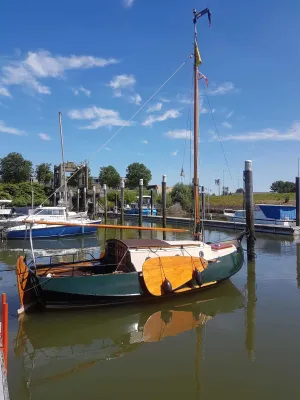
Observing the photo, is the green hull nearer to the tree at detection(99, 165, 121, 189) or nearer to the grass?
the grass

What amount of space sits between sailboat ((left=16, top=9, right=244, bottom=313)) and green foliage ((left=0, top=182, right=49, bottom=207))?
4287 cm

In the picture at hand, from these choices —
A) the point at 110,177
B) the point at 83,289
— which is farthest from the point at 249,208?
the point at 110,177

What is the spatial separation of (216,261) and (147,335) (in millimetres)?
4371

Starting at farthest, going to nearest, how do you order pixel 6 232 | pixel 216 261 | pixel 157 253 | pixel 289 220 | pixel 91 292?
1. pixel 289 220
2. pixel 6 232
3. pixel 216 261
4. pixel 157 253
5. pixel 91 292

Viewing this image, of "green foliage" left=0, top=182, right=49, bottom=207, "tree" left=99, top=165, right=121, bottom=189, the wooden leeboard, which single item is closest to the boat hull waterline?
the wooden leeboard

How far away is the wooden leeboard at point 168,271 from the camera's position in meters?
10.1

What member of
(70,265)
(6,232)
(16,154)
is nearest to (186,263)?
(70,265)

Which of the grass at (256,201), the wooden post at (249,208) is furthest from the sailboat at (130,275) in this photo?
the grass at (256,201)

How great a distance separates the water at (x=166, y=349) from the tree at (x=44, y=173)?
181ft

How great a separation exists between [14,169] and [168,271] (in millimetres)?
59069

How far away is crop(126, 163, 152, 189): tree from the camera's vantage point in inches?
3189

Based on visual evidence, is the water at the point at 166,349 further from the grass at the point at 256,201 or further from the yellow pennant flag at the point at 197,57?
the grass at the point at 256,201

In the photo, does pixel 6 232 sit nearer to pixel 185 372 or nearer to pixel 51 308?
pixel 51 308

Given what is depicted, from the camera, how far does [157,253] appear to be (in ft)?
35.9
